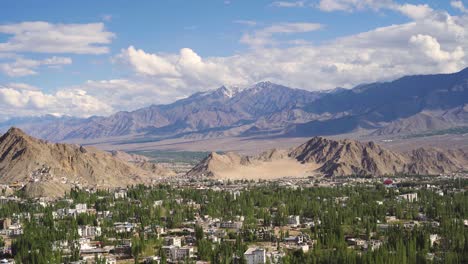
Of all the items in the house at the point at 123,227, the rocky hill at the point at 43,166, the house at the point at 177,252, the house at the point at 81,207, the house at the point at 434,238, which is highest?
the rocky hill at the point at 43,166

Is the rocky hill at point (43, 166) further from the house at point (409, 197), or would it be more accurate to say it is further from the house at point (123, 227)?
the house at point (409, 197)

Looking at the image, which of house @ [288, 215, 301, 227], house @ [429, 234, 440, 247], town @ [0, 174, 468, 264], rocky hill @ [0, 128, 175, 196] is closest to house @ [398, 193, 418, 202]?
town @ [0, 174, 468, 264]

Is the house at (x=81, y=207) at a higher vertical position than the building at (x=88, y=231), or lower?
higher

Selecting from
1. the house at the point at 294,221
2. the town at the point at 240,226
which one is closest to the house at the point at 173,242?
the town at the point at 240,226

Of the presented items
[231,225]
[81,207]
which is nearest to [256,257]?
[231,225]

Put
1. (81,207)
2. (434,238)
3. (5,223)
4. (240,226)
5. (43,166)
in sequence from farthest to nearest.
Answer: (43,166)
(81,207)
(5,223)
(240,226)
(434,238)

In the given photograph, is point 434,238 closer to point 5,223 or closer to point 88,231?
point 88,231

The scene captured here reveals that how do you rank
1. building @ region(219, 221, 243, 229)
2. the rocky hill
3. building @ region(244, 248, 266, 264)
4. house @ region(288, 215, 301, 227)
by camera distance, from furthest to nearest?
the rocky hill, house @ region(288, 215, 301, 227), building @ region(219, 221, 243, 229), building @ region(244, 248, 266, 264)

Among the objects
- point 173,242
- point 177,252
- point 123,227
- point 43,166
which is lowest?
point 177,252

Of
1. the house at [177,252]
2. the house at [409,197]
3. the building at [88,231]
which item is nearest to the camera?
the house at [177,252]

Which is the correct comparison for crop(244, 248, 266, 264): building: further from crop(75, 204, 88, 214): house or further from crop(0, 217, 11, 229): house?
crop(75, 204, 88, 214): house
